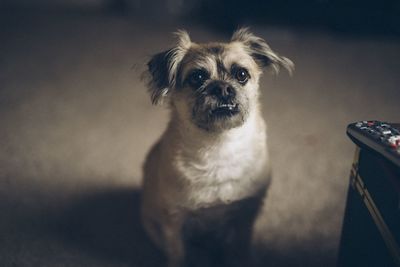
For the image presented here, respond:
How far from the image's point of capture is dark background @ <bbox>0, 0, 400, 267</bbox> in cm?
165

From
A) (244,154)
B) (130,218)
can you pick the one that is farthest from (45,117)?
(244,154)

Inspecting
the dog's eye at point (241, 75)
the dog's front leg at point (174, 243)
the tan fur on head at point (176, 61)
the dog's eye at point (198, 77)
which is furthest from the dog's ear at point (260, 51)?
the dog's front leg at point (174, 243)

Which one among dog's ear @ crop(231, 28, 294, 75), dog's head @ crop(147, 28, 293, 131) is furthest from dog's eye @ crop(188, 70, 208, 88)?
dog's ear @ crop(231, 28, 294, 75)

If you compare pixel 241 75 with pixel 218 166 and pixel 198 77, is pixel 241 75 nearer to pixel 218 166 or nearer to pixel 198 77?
pixel 198 77

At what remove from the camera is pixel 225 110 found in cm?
133

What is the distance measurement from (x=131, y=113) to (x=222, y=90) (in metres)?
1.19

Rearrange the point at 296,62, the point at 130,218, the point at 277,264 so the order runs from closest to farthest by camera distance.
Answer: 1. the point at 277,264
2. the point at 130,218
3. the point at 296,62

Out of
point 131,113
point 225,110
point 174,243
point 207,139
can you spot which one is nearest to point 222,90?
point 225,110

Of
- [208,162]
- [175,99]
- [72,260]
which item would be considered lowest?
[72,260]

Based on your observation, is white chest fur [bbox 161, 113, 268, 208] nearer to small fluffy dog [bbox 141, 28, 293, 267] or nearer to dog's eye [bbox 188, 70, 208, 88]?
small fluffy dog [bbox 141, 28, 293, 267]

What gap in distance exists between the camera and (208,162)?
4.71ft

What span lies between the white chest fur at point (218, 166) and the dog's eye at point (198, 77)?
0.18 meters

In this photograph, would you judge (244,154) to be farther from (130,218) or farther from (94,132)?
(94,132)

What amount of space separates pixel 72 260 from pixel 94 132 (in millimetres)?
870
